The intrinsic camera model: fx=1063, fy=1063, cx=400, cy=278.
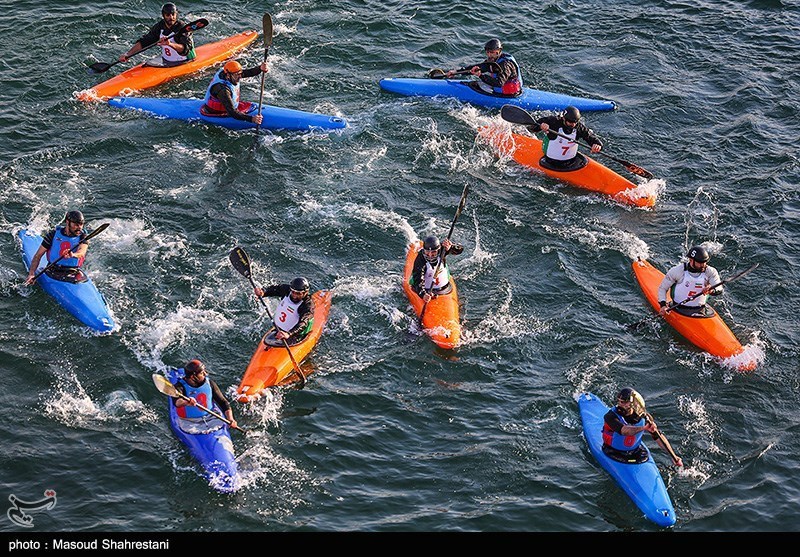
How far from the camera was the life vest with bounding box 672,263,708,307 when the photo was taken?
49.3 ft

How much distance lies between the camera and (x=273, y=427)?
43.4 feet

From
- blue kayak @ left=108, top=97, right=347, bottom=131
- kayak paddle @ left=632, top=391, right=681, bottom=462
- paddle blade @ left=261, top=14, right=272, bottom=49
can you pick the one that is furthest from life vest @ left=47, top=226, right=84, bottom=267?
kayak paddle @ left=632, top=391, right=681, bottom=462

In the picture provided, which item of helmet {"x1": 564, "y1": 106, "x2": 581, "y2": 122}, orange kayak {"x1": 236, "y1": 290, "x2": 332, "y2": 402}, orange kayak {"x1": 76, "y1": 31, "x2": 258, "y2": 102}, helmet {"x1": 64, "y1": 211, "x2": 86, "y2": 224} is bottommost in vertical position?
orange kayak {"x1": 236, "y1": 290, "x2": 332, "y2": 402}

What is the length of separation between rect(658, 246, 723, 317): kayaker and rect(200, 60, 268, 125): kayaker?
779cm

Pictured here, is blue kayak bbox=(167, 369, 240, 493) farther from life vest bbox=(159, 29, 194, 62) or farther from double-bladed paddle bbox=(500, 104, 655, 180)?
life vest bbox=(159, 29, 194, 62)

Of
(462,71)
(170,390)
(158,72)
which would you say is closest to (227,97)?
(158,72)

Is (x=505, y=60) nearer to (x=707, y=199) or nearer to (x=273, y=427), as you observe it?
(x=707, y=199)

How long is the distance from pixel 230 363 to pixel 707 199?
8.85 meters

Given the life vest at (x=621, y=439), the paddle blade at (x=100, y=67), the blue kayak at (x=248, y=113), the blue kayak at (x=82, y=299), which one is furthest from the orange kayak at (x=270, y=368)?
the paddle blade at (x=100, y=67)

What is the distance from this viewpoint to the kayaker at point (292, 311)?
14.1 metres

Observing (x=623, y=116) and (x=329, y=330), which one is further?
(x=623, y=116)

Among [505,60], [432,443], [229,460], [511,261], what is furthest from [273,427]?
[505,60]

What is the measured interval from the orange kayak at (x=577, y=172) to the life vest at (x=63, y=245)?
7756mm
